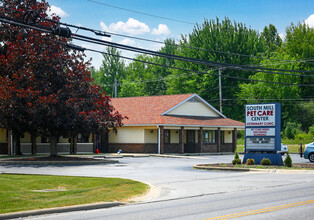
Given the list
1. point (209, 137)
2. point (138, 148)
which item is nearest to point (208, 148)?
point (209, 137)

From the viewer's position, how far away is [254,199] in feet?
47.3

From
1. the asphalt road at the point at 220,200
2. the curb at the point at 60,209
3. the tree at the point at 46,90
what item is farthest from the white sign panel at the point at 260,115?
the curb at the point at 60,209

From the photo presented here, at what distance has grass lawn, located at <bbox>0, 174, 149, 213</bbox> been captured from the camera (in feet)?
43.3

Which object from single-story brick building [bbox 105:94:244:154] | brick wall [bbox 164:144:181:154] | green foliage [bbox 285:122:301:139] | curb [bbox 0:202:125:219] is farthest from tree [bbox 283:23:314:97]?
curb [bbox 0:202:125:219]

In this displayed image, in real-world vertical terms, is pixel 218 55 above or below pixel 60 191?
above

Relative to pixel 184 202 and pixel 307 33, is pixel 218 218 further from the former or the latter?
pixel 307 33

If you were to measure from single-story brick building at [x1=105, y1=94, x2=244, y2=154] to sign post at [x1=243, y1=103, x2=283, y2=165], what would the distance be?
48.8 ft

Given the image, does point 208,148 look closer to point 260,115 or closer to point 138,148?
point 138,148

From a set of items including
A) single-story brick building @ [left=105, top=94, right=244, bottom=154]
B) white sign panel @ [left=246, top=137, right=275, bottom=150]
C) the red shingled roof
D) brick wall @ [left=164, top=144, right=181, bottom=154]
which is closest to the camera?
white sign panel @ [left=246, top=137, right=275, bottom=150]

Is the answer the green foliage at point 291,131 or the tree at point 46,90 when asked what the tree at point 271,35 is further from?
the tree at point 46,90

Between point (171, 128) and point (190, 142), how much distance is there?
4.83 metres

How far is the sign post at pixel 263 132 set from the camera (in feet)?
94.9

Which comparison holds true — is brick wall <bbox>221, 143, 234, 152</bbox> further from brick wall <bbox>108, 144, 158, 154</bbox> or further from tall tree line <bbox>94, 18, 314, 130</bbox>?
tall tree line <bbox>94, 18, 314, 130</bbox>

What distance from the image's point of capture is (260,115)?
97.6 ft
